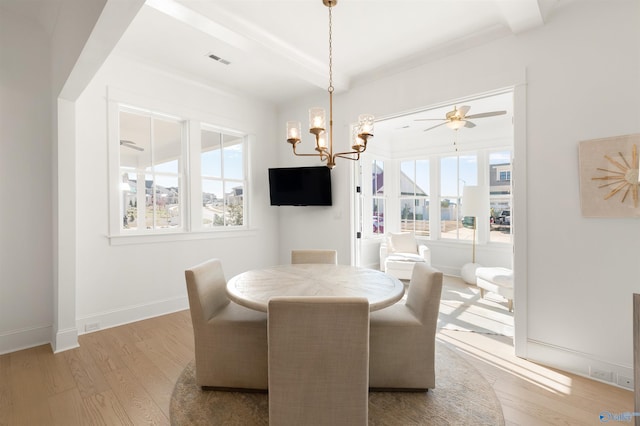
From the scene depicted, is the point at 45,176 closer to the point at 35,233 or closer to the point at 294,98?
the point at 35,233

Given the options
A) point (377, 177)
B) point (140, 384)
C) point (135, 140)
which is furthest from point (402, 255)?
point (135, 140)

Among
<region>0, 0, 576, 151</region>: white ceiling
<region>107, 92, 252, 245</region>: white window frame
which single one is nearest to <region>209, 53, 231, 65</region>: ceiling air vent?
<region>0, 0, 576, 151</region>: white ceiling

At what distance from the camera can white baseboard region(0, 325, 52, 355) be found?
8.60 ft

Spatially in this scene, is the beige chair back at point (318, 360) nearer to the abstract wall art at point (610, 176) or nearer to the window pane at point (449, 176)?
the abstract wall art at point (610, 176)

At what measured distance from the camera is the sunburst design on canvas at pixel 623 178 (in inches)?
81.7

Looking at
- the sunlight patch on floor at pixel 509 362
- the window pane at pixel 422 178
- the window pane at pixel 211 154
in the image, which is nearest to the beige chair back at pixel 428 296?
the sunlight patch on floor at pixel 509 362

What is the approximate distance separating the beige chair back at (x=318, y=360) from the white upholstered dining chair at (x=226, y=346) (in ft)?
1.92

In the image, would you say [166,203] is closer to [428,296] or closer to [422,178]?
[428,296]

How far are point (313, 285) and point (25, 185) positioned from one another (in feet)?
9.03

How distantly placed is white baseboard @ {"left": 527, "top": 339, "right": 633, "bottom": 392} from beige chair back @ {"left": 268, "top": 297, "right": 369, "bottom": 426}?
1.88 metres

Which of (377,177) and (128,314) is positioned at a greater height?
(377,177)

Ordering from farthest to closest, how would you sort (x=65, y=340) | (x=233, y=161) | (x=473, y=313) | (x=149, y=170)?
(x=233, y=161) < (x=473, y=313) < (x=149, y=170) < (x=65, y=340)

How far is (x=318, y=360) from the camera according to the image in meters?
1.43

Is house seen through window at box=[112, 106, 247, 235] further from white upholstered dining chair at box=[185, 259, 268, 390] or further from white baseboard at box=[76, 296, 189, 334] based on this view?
white upholstered dining chair at box=[185, 259, 268, 390]
